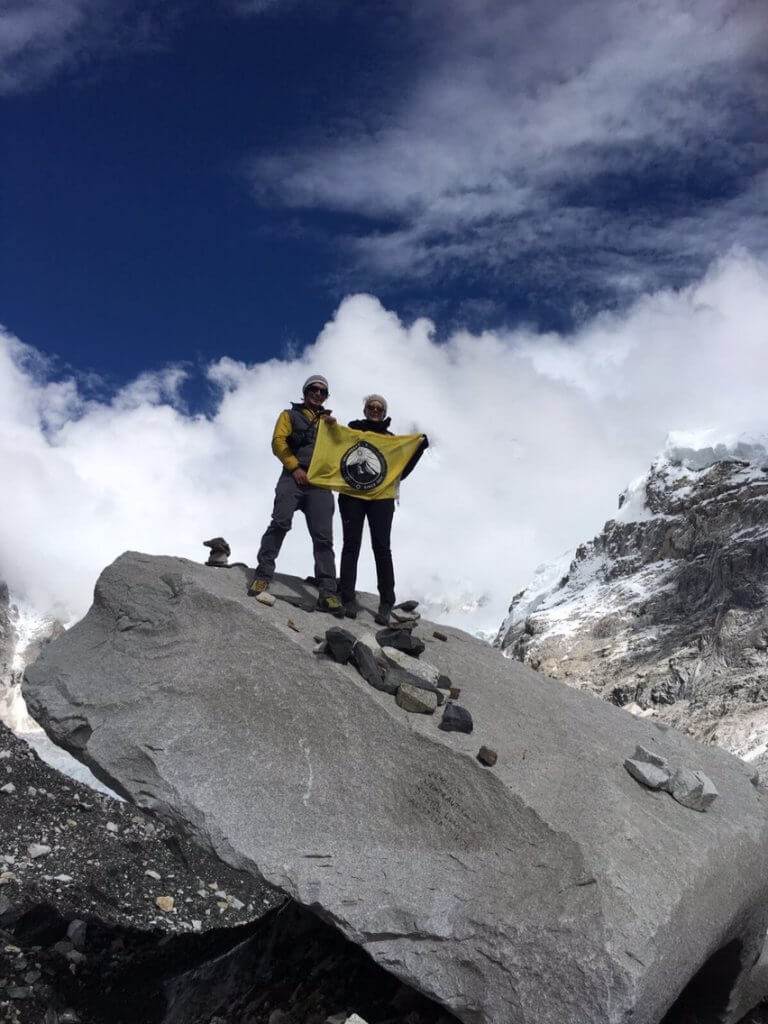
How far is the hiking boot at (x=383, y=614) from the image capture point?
934 centimetres

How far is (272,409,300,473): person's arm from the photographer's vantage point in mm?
9344

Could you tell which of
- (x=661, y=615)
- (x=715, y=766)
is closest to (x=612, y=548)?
(x=661, y=615)

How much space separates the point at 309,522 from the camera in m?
9.54

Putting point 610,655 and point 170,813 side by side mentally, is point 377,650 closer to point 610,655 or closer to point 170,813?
point 170,813

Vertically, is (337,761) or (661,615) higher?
(661,615)

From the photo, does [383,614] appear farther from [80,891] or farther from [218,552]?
[80,891]

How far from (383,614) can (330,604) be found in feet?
2.68

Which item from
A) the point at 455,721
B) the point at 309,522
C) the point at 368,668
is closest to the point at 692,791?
the point at 455,721

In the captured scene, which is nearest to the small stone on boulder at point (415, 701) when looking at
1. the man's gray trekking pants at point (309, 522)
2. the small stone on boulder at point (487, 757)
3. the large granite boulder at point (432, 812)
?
the large granite boulder at point (432, 812)

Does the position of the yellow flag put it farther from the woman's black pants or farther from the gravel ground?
the gravel ground

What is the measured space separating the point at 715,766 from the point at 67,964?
7.32 m

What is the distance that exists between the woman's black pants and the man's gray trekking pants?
0.23m

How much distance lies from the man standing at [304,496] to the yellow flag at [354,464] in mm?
174

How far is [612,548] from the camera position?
178 m
